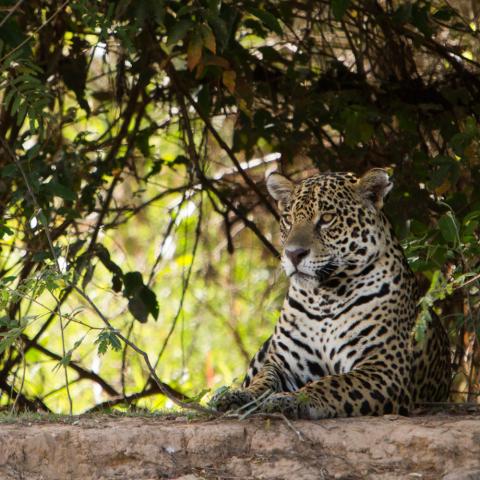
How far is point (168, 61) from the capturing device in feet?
26.2

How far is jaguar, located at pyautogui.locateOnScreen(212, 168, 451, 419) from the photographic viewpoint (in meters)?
6.17

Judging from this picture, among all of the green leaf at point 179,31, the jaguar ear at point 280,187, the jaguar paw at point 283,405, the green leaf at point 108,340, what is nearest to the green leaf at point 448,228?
the jaguar ear at point 280,187

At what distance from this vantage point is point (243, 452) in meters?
4.93

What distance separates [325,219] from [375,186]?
0.38 meters

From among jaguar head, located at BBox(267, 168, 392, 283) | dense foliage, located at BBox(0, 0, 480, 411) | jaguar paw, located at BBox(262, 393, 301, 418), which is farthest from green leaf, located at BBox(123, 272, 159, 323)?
jaguar paw, located at BBox(262, 393, 301, 418)

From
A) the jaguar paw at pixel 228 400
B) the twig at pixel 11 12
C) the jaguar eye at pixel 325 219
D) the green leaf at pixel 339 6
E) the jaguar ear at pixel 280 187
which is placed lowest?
the jaguar paw at pixel 228 400

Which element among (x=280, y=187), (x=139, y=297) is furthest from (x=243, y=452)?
(x=139, y=297)

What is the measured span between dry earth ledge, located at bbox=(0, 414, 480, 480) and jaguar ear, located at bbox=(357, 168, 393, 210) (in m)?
1.82

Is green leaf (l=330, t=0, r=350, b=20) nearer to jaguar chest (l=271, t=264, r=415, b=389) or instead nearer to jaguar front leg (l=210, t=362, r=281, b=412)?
jaguar chest (l=271, t=264, r=415, b=389)

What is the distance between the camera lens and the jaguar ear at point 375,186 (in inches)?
255

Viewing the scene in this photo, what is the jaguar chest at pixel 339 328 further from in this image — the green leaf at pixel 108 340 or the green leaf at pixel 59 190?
the green leaf at pixel 59 190

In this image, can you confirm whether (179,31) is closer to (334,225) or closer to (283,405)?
(334,225)

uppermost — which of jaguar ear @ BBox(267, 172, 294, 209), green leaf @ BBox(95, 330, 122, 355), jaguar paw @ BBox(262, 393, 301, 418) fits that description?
jaguar ear @ BBox(267, 172, 294, 209)

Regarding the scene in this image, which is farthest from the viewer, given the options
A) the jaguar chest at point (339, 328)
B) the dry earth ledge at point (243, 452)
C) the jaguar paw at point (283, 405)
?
the jaguar chest at point (339, 328)
